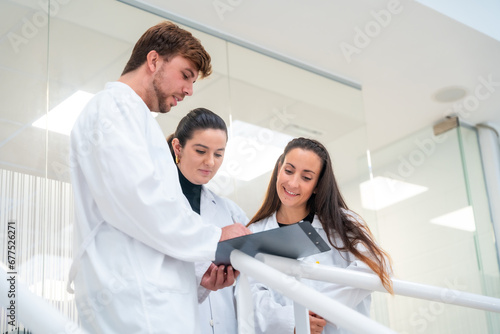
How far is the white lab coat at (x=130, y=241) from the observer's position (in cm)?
136

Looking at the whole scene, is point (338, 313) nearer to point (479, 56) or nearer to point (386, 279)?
point (386, 279)

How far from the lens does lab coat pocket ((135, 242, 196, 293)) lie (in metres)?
1.38

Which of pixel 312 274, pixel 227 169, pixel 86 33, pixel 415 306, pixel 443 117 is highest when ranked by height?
pixel 443 117

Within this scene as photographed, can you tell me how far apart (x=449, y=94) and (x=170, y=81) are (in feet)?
11.1

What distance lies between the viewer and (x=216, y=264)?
1.54 meters

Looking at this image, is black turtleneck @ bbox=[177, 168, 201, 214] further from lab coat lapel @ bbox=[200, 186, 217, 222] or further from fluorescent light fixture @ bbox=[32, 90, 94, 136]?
fluorescent light fixture @ bbox=[32, 90, 94, 136]

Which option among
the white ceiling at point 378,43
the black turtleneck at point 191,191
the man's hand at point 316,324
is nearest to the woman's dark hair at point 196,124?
the black turtleneck at point 191,191

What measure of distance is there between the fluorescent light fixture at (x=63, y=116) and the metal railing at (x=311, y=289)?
1635mm

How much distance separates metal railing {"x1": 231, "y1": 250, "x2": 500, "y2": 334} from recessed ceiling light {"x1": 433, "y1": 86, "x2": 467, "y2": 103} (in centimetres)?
319

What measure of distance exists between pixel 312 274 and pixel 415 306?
364 cm

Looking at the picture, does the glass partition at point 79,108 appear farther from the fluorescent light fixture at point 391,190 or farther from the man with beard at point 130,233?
the fluorescent light fixture at point 391,190

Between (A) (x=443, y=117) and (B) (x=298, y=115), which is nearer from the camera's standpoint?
(B) (x=298, y=115)

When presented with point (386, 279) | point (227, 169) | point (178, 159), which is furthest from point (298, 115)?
point (386, 279)

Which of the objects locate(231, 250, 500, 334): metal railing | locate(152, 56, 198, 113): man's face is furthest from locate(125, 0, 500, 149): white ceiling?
locate(231, 250, 500, 334): metal railing
